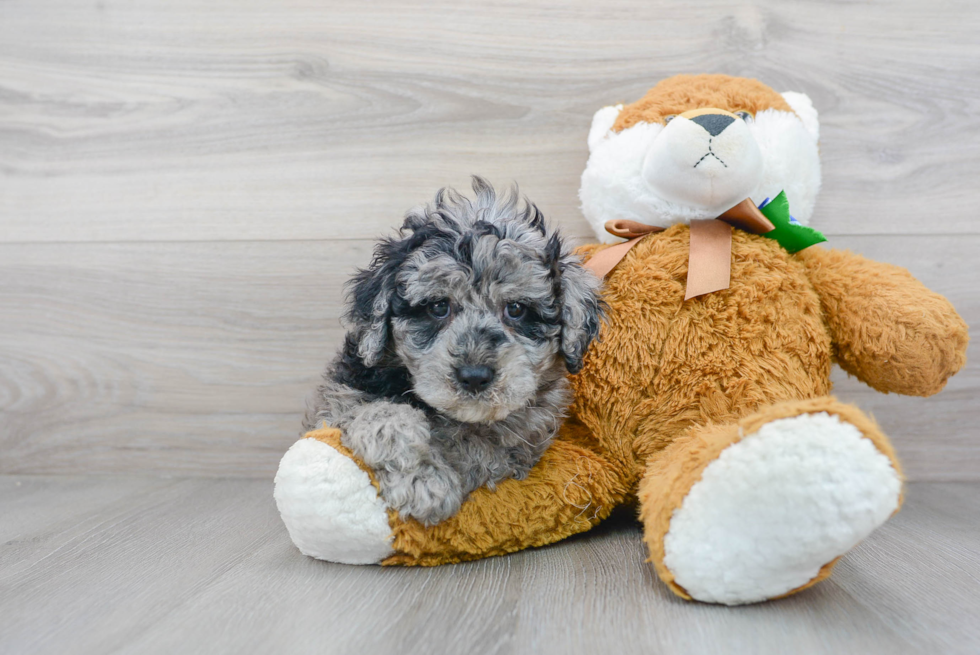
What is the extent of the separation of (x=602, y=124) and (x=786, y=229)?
472 mm

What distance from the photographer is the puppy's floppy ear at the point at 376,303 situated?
117 cm

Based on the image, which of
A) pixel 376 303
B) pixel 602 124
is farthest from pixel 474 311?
pixel 602 124

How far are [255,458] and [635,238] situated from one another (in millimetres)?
1205

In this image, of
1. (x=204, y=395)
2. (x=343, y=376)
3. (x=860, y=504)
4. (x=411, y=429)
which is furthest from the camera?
(x=204, y=395)

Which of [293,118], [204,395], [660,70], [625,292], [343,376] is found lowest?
[204,395]

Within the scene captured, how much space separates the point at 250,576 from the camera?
3.91ft

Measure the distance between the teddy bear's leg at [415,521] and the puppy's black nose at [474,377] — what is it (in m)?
0.23

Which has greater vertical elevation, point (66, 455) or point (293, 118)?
point (293, 118)

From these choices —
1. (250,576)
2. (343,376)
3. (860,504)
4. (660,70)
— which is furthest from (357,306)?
(660,70)

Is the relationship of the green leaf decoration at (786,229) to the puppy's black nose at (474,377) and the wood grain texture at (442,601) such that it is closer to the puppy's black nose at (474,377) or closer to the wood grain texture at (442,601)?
the wood grain texture at (442,601)

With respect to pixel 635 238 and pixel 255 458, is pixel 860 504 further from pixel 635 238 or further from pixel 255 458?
pixel 255 458

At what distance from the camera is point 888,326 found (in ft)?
4.25

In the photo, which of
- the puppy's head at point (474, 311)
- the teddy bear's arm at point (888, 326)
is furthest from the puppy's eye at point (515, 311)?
the teddy bear's arm at point (888, 326)

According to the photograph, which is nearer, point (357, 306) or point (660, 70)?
point (357, 306)
